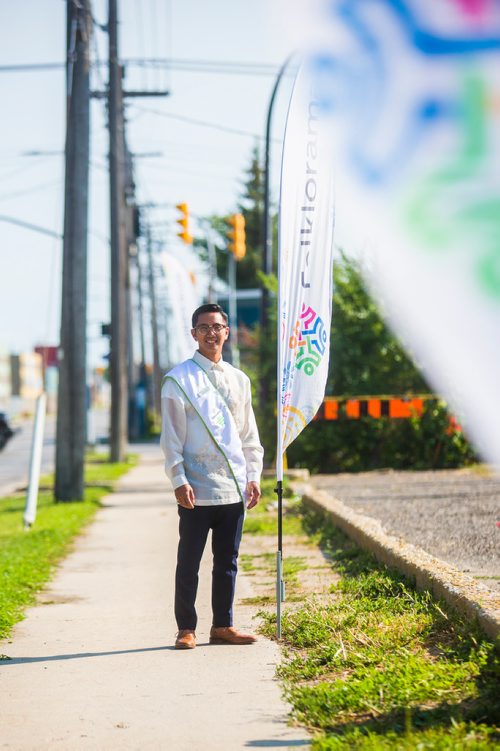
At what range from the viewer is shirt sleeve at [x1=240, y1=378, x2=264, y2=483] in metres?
7.07

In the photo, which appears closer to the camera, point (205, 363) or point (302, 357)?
point (205, 363)

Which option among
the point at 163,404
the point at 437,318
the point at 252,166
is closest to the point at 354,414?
the point at 163,404

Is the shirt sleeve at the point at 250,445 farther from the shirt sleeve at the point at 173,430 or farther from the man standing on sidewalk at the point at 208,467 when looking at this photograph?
the shirt sleeve at the point at 173,430

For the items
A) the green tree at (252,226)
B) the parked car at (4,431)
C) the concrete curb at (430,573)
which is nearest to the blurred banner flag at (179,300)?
the concrete curb at (430,573)

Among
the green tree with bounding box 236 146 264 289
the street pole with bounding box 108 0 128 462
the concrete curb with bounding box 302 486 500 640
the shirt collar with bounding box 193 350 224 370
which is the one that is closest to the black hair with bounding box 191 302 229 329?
the shirt collar with bounding box 193 350 224 370

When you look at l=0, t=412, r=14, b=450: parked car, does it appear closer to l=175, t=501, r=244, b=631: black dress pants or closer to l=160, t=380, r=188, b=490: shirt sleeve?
l=175, t=501, r=244, b=631: black dress pants

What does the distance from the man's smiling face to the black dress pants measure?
87 centimetres

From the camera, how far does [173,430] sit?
6.79 m

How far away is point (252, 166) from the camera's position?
261 feet

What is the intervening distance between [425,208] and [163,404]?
3.37 meters

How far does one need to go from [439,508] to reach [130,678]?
786 cm

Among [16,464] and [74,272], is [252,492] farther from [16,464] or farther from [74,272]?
[16,464]

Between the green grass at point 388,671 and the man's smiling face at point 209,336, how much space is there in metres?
1.65

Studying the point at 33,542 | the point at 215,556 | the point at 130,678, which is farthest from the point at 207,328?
the point at 33,542
